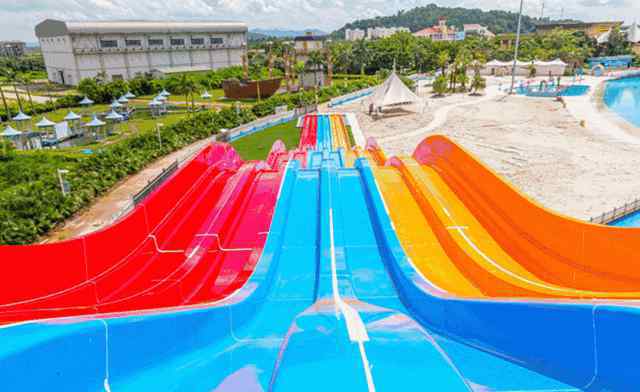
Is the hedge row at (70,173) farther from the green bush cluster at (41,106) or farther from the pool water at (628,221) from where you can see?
the green bush cluster at (41,106)

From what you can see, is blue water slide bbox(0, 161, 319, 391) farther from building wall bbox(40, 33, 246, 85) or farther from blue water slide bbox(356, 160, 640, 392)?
building wall bbox(40, 33, 246, 85)

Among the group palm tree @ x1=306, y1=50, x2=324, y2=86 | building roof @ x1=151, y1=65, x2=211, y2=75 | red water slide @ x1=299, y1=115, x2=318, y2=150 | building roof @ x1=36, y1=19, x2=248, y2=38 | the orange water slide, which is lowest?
red water slide @ x1=299, y1=115, x2=318, y2=150

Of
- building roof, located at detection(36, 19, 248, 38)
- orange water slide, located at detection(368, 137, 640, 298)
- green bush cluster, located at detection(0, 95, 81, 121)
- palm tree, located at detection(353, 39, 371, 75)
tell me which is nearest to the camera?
orange water slide, located at detection(368, 137, 640, 298)

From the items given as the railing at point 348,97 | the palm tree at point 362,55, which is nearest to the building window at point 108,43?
the palm tree at point 362,55

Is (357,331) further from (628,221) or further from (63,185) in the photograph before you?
(63,185)

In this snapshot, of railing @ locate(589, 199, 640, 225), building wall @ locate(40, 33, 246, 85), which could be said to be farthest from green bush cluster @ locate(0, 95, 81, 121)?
railing @ locate(589, 199, 640, 225)
